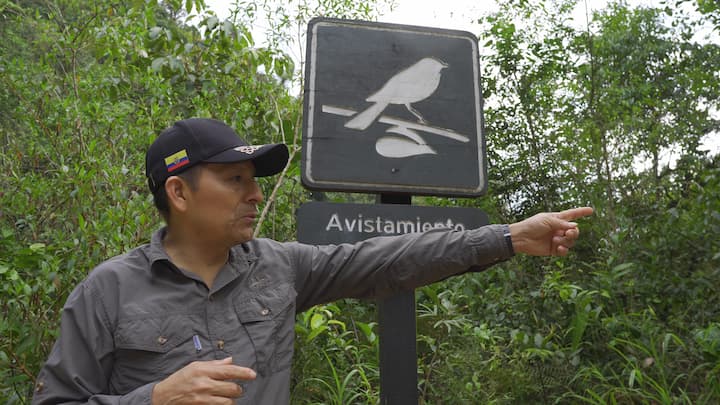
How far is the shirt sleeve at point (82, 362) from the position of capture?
1.43m

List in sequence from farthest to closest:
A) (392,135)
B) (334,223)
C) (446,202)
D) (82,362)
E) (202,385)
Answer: (446,202)
(392,135)
(334,223)
(82,362)
(202,385)

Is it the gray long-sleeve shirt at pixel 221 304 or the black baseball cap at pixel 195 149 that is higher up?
the black baseball cap at pixel 195 149

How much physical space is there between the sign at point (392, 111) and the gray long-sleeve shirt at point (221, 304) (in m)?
0.95

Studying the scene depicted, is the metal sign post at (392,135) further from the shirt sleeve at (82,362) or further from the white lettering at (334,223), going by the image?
the shirt sleeve at (82,362)

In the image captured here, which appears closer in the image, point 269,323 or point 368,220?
point 269,323

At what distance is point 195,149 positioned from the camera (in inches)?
68.3

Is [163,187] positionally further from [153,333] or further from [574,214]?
[574,214]

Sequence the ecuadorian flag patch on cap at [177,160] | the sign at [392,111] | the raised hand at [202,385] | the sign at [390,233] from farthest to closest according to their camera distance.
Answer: the sign at [392,111]
the sign at [390,233]
the ecuadorian flag patch on cap at [177,160]
the raised hand at [202,385]

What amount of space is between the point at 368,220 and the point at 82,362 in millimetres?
1458

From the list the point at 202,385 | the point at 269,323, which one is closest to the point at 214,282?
the point at 269,323

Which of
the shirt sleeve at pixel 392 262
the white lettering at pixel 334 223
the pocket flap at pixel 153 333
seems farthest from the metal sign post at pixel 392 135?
the pocket flap at pixel 153 333

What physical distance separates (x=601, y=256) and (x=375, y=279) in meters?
3.82

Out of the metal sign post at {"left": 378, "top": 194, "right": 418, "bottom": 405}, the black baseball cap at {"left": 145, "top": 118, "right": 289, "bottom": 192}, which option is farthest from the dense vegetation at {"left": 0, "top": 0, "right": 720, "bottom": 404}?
the black baseball cap at {"left": 145, "top": 118, "right": 289, "bottom": 192}

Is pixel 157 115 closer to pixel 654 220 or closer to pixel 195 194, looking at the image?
pixel 195 194
